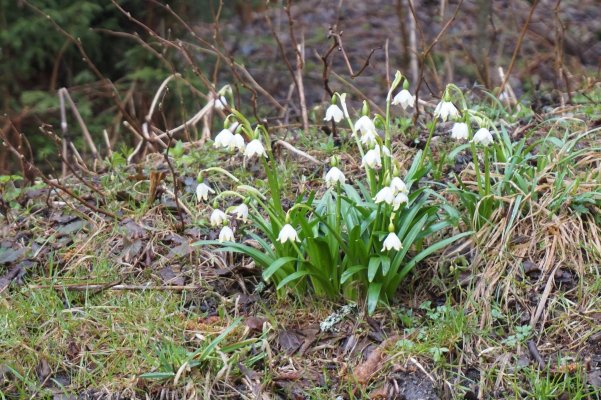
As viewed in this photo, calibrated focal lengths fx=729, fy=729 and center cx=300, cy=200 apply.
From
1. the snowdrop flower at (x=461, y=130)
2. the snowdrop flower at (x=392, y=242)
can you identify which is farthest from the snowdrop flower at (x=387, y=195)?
the snowdrop flower at (x=461, y=130)

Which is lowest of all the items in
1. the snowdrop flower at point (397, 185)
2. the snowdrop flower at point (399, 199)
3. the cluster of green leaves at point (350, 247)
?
the cluster of green leaves at point (350, 247)

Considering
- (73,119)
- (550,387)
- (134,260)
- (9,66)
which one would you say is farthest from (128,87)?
(550,387)

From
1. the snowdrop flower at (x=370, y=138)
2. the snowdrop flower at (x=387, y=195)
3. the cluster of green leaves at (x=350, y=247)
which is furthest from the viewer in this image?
the cluster of green leaves at (x=350, y=247)

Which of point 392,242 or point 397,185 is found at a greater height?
point 397,185

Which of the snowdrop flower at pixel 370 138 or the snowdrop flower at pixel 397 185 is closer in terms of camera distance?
the snowdrop flower at pixel 397 185

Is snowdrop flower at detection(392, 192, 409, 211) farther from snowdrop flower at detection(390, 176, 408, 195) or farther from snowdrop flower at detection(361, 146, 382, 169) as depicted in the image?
snowdrop flower at detection(361, 146, 382, 169)

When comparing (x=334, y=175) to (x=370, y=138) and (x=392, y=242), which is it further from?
(x=392, y=242)

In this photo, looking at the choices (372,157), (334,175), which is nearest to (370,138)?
(372,157)

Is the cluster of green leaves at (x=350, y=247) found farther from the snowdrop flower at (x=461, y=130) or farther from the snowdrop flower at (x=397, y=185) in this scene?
the snowdrop flower at (x=461, y=130)

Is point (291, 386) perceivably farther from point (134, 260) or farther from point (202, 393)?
point (134, 260)

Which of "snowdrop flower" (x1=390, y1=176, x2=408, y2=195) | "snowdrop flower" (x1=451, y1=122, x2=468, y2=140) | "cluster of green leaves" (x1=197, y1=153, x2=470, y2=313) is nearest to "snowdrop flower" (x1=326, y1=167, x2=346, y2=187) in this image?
"cluster of green leaves" (x1=197, y1=153, x2=470, y2=313)

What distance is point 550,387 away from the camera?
2.58 m

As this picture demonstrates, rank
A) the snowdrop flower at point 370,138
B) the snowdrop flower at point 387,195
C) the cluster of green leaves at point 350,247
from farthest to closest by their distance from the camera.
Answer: the cluster of green leaves at point 350,247, the snowdrop flower at point 370,138, the snowdrop flower at point 387,195

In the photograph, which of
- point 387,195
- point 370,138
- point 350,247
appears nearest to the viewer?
point 387,195
